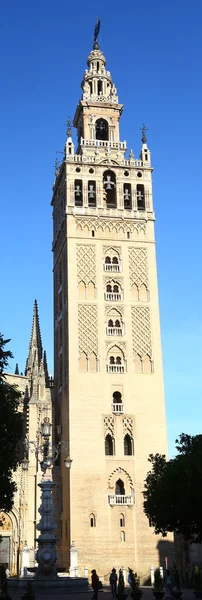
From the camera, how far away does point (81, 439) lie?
136 ft

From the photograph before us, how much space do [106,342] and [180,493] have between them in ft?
47.5

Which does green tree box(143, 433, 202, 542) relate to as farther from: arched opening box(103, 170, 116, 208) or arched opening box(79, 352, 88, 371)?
arched opening box(103, 170, 116, 208)

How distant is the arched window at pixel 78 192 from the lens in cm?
4778

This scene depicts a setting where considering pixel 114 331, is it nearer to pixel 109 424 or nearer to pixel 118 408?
pixel 118 408

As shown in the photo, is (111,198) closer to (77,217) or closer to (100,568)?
(77,217)

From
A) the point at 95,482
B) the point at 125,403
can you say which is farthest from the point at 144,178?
the point at 95,482

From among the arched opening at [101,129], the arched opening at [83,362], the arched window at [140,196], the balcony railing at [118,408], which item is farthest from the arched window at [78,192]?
the balcony railing at [118,408]

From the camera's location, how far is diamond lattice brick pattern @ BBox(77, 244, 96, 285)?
4544 cm

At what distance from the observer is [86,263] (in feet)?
150

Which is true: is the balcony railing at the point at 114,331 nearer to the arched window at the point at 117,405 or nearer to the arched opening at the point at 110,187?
the arched window at the point at 117,405

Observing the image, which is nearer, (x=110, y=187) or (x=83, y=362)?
(x=83, y=362)

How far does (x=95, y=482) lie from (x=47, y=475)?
13.4 m

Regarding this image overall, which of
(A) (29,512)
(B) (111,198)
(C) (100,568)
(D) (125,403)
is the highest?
(B) (111,198)

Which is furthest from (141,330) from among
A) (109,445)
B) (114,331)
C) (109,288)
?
(109,445)
